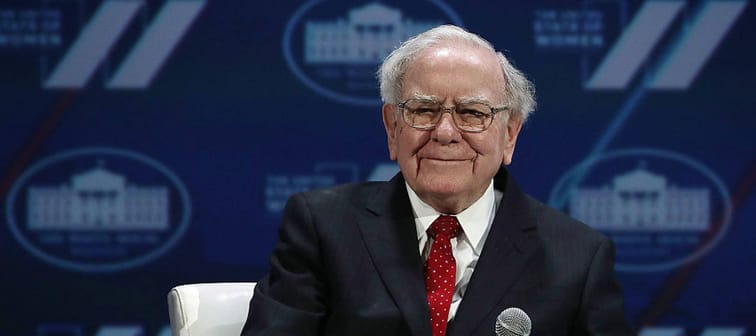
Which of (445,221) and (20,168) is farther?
(20,168)

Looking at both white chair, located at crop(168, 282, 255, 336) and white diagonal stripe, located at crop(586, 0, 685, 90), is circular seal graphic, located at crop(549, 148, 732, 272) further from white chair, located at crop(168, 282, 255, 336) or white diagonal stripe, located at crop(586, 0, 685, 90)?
white chair, located at crop(168, 282, 255, 336)

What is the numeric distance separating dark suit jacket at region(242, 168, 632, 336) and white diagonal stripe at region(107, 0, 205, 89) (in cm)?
207

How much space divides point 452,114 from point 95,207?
2.38m

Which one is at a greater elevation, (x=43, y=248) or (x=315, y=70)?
(x=315, y=70)

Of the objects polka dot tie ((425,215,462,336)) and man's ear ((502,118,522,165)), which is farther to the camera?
man's ear ((502,118,522,165))

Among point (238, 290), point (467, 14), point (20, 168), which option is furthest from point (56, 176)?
point (238, 290)

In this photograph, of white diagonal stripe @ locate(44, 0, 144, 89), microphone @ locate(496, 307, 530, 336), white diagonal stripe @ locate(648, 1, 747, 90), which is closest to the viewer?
microphone @ locate(496, 307, 530, 336)

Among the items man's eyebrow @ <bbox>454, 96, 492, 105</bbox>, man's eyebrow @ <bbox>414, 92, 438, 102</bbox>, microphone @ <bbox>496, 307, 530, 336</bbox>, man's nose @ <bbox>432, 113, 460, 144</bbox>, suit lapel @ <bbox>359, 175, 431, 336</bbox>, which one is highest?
man's eyebrow @ <bbox>414, 92, 438, 102</bbox>

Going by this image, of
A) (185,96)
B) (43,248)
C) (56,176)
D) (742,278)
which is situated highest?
(185,96)

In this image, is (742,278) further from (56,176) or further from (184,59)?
(56,176)

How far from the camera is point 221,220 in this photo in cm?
447

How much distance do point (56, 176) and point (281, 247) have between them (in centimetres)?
219

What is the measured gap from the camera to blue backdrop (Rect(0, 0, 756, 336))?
442 cm

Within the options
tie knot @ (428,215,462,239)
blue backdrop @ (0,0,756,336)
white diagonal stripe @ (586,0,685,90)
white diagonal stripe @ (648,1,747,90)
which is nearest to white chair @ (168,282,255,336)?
tie knot @ (428,215,462,239)
